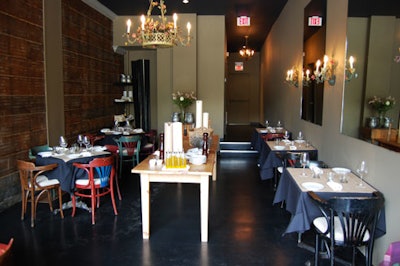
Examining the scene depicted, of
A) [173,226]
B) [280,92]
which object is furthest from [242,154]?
[173,226]

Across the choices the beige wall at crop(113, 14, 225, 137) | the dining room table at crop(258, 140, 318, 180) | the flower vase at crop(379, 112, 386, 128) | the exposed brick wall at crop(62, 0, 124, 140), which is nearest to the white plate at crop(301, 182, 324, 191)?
the flower vase at crop(379, 112, 386, 128)

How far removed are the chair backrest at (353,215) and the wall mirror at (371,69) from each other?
708 mm

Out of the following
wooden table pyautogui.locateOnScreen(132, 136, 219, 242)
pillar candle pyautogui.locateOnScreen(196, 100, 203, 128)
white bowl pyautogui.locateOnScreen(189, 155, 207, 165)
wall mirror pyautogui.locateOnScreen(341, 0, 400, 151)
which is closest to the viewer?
wall mirror pyautogui.locateOnScreen(341, 0, 400, 151)

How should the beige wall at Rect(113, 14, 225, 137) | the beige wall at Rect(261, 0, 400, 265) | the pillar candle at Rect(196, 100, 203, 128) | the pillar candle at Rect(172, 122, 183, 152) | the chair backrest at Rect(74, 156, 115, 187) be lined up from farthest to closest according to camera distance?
the beige wall at Rect(113, 14, 225, 137) → the pillar candle at Rect(196, 100, 203, 128) → the chair backrest at Rect(74, 156, 115, 187) → the pillar candle at Rect(172, 122, 183, 152) → the beige wall at Rect(261, 0, 400, 265)

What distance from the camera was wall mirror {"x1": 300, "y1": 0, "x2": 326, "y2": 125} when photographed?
5.22 meters

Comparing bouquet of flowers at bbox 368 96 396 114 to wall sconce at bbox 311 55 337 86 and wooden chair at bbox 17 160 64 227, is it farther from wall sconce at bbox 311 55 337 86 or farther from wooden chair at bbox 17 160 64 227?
wooden chair at bbox 17 160 64 227

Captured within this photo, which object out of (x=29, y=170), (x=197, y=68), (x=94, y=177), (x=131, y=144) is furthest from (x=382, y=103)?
(x=197, y=68)

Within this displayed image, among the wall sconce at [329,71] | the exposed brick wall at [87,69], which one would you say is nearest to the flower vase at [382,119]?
the wall sconce at [329,71]

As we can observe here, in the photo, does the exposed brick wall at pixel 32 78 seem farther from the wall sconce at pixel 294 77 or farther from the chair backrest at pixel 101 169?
the wall sconce at pixel 294 77

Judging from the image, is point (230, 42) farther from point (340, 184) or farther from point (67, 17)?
point (340, 184)

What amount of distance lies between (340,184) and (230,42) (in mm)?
11560

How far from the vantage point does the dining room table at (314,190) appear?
2986 mm

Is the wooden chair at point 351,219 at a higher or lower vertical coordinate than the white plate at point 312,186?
lower

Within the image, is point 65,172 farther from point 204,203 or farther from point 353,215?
point 353,215
